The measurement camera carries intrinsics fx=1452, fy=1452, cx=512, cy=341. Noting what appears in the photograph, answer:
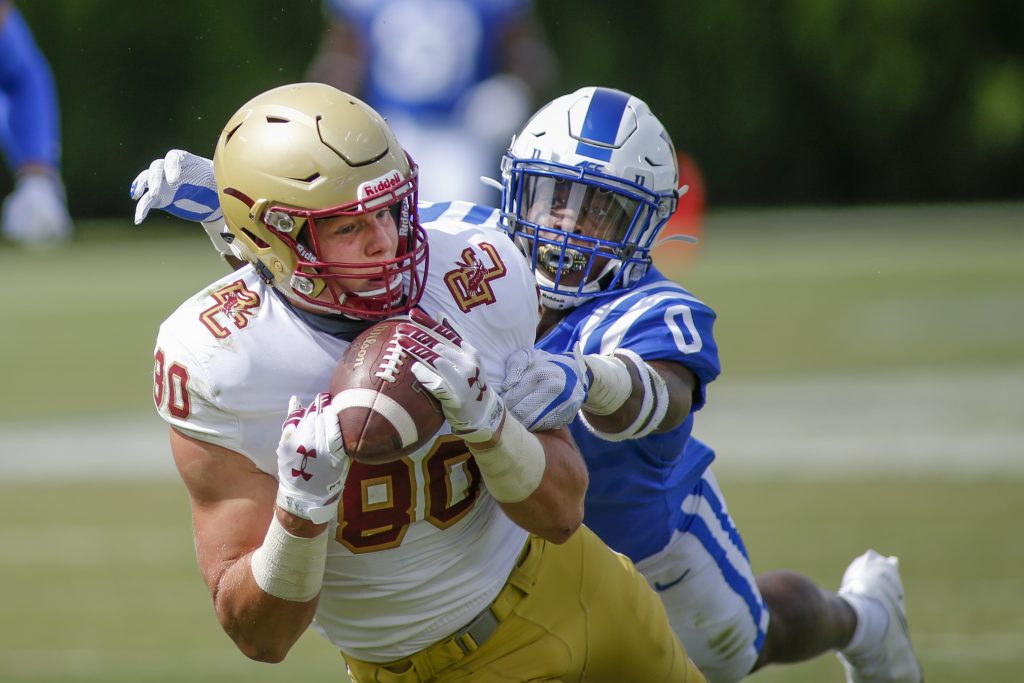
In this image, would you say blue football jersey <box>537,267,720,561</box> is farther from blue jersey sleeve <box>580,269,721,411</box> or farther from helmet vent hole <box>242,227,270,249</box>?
helmet vent hole <box>242,227,270,249</box>

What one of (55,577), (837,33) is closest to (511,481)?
(55,577)

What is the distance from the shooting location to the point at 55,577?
6219 mm

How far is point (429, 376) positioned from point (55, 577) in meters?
4.38

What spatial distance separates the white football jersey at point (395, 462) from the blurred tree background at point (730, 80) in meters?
21.5

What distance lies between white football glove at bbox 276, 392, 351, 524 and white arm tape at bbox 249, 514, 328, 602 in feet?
0.16

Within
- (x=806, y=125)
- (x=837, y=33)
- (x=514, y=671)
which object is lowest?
(x=806, y=125)

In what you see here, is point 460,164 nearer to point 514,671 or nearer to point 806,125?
point 514,671

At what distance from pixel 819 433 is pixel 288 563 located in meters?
6.49

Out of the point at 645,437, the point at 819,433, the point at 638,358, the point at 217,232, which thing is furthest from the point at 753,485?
the point at 217,232

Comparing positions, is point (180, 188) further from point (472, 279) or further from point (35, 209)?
point (35, 209)

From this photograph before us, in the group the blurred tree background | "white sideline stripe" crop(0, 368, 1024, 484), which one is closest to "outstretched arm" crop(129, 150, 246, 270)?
"white sideline stripe" crop(0, 368, 1024, 484)

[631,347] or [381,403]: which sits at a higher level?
[381,403]

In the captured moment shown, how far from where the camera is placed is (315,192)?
100 inches

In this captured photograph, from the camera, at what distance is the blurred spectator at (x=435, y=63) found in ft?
40.0
